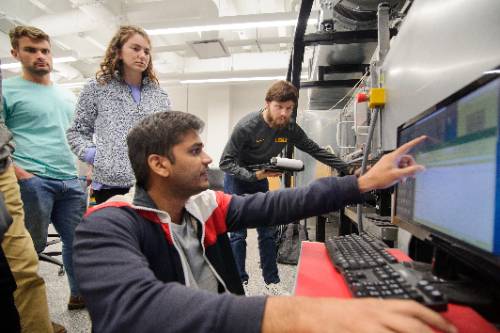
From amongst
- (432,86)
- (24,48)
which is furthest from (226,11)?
(432,86)

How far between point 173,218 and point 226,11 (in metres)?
4.71

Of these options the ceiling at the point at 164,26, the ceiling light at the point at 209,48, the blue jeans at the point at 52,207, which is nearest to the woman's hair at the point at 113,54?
the blue jeans at the point at 52,207

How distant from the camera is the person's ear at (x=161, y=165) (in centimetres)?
78

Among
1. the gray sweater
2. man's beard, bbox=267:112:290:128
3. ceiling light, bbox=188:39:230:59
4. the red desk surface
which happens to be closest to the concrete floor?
the red desk surface

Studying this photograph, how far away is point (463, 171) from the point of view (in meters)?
0.49

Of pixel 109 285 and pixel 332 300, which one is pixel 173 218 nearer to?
pixel 109 285

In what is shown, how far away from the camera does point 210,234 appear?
32.5 inches

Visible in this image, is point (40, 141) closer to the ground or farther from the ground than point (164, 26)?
closer to the ground

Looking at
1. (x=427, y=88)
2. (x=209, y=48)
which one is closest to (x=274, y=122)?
(x=427, y=88)

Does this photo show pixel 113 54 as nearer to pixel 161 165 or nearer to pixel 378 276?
pixel 161 165

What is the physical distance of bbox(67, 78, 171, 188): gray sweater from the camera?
126 cm

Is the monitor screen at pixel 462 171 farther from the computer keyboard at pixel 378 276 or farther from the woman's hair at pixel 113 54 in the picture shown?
the woman's hair at pixel 113 54

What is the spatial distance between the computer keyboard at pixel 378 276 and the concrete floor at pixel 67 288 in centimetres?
62

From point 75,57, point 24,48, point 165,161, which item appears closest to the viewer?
point 165,161
